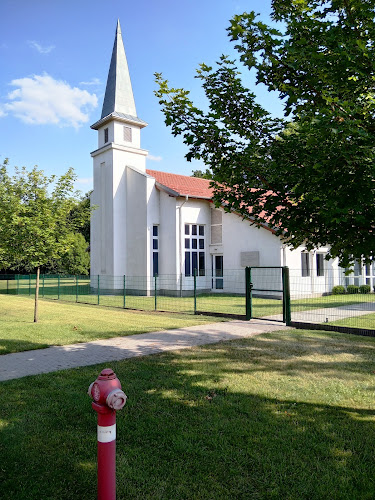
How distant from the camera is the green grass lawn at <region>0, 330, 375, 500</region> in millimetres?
3117

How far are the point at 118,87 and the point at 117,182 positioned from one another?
7.55 metres

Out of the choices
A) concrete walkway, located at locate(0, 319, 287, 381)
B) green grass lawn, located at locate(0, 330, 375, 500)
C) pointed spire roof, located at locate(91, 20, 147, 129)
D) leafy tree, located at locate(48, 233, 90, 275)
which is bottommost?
green grass lawn, located at locate(0, 330, 375, 500)

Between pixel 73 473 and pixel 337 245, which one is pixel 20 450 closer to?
pixel 73 473

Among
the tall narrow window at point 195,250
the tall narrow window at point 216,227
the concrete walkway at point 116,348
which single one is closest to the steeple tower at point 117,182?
the tall narrow window at point 195,250

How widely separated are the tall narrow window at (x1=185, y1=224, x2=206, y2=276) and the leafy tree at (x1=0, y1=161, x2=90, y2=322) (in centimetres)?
1364

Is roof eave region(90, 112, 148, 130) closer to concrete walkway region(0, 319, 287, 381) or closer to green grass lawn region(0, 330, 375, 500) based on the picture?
concrete walkway region(0, 319, 287, 381)

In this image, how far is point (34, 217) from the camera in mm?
11766

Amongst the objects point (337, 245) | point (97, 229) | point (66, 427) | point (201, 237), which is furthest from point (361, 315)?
point (97, 229)

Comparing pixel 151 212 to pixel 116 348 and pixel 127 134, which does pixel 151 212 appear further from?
pixel 116 348

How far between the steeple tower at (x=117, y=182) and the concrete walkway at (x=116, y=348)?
15534mm

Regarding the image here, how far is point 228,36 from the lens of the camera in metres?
4.29

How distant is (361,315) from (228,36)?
1025 centimetres

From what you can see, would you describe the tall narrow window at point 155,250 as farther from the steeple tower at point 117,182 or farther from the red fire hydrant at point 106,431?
the red fire hydrant at point 106,431

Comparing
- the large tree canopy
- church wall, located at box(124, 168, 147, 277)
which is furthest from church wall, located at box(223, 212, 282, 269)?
the large tree canopy
